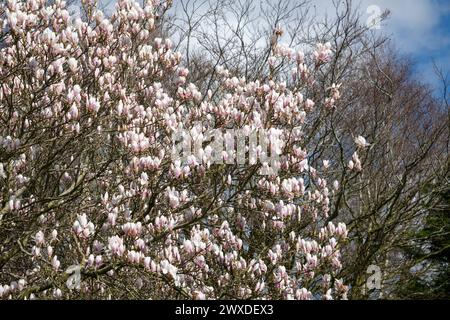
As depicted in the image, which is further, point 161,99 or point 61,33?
point 161,99

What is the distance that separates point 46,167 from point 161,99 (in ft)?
5.23

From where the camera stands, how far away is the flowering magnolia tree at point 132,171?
5.59m

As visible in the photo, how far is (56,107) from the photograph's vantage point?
6.11 meters

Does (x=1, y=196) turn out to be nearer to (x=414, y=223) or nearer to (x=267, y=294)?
(x=267, y=294)

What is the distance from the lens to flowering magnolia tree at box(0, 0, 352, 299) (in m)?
5.59

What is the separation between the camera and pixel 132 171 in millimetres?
5809
